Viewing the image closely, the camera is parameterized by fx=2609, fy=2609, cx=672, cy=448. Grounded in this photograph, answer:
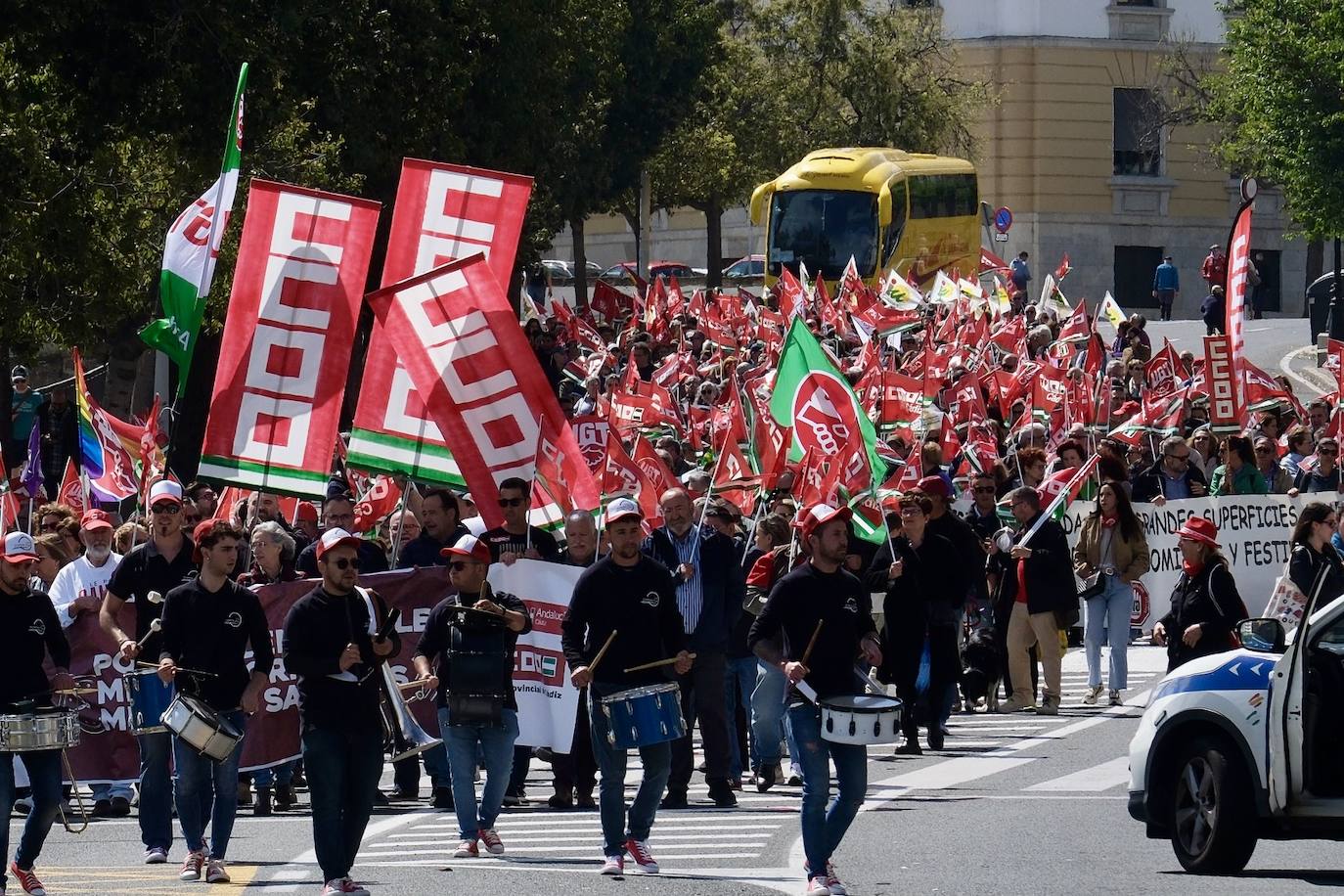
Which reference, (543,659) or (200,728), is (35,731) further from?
(543,659)

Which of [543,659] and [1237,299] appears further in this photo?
[1237,299]

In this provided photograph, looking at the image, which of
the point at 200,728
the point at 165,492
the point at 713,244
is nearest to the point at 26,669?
the point at 200,728

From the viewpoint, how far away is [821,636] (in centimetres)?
1063

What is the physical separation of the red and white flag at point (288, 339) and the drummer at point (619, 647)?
413cm

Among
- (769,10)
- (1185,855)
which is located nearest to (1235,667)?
(1185,855)

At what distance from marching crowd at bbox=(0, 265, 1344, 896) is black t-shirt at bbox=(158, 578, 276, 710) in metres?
0.01

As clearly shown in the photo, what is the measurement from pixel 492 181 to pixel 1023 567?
14.8 ft

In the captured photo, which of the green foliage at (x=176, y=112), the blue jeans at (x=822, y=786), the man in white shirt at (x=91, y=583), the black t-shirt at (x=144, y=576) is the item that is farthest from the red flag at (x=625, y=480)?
the green foliage at (x=176, y=112)

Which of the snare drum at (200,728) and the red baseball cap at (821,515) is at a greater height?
the red baseball cap at (821,515)

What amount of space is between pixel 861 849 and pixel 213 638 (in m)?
3.10

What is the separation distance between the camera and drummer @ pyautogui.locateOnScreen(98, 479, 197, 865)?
12.1 m

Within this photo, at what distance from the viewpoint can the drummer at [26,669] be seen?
10.9m

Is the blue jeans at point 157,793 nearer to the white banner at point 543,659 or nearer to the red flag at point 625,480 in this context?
the white banner at point 543,659

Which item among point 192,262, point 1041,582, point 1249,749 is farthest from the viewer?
point 1041,582
